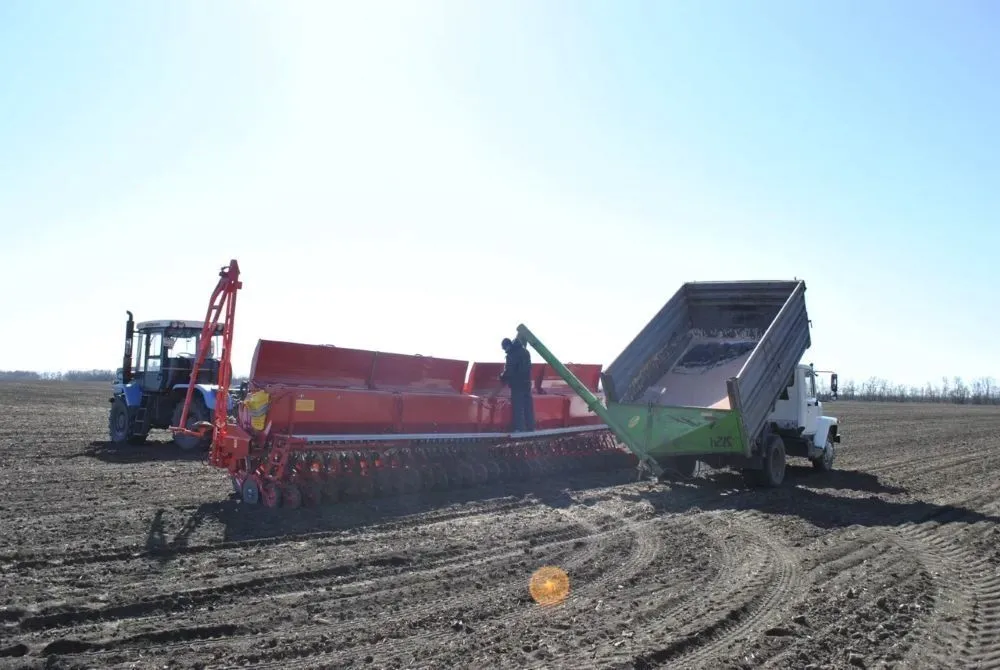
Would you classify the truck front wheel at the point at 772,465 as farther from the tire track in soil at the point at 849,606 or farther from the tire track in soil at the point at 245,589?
the tire track in soil at the point at 245,589

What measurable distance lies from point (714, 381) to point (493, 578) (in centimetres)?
707

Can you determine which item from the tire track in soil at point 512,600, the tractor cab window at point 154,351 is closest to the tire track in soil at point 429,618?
the tire track in soil at point 512,600

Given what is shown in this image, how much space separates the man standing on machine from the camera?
533 inches

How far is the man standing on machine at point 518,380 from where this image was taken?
44.4ft

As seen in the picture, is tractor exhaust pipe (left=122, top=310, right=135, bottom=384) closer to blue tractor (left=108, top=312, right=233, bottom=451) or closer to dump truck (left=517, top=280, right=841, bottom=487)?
blue tractor (left=108, top=312, right=233, bottom=451)

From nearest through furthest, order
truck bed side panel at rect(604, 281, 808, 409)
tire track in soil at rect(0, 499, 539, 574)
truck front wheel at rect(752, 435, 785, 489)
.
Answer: tire track in soil at rect(0, 499, 539, 574)
truck front wheel at rect(752, 435, 785, 489)
truck bed side panel at rect(604, 281, 808, 409)

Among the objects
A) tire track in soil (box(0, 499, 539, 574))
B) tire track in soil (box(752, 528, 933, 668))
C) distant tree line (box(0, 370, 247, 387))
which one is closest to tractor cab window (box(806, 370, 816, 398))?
tire track in soil (box(752, 528, 933, 668))

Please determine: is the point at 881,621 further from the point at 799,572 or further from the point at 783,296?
the point at 783,296

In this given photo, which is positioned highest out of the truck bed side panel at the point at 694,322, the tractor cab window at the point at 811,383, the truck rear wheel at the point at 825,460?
the truck bed side panel at the point at 694,322

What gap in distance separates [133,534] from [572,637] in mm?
5090

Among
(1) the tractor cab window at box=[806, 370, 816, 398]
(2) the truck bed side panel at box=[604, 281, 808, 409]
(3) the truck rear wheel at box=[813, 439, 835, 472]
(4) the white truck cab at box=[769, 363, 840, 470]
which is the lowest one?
(3) the truck rear wheel at box=[813, 439, 835, 472]

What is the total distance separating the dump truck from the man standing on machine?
0.25m

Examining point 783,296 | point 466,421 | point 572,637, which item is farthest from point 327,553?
point 783,296

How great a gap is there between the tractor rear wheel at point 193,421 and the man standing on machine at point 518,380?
18.3ft
